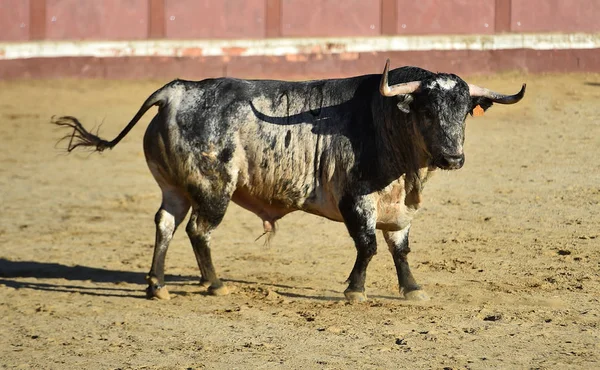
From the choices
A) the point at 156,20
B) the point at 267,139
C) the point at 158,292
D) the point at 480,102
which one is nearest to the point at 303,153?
the point at 267,139

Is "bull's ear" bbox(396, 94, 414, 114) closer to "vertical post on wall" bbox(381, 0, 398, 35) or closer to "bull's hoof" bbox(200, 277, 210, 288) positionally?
"bull's hoof" bbox(200, 277, 210, 288)

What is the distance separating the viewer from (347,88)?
854cm

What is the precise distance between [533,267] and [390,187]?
5.57ft

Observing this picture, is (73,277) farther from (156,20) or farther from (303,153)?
(156,20)

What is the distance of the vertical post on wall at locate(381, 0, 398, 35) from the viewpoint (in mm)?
19516

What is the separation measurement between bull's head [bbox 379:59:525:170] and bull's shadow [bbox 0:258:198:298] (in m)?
2.66

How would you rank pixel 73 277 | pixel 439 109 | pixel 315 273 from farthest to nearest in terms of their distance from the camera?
1. pixel 73 277
2. pixel 315 273
3. pixel 439 109

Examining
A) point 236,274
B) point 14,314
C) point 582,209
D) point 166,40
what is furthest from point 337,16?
point 14,314

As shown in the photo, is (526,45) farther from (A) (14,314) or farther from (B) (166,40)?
(A) (14,314)

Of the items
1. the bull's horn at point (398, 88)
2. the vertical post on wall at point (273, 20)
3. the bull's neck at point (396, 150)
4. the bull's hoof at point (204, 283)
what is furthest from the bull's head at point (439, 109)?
the vertical post on wall at point (273, 20)

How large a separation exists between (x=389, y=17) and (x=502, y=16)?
6.64ft

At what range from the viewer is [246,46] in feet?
63.3

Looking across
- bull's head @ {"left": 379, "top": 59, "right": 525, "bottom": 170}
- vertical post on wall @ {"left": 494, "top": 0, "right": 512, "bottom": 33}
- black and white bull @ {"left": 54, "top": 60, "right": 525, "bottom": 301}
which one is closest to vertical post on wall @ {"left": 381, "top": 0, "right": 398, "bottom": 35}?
vertical post on wall @ {"left": 494, "top": 0, "right": 512, "bottom": 33}

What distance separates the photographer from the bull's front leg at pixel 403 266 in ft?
27.3
